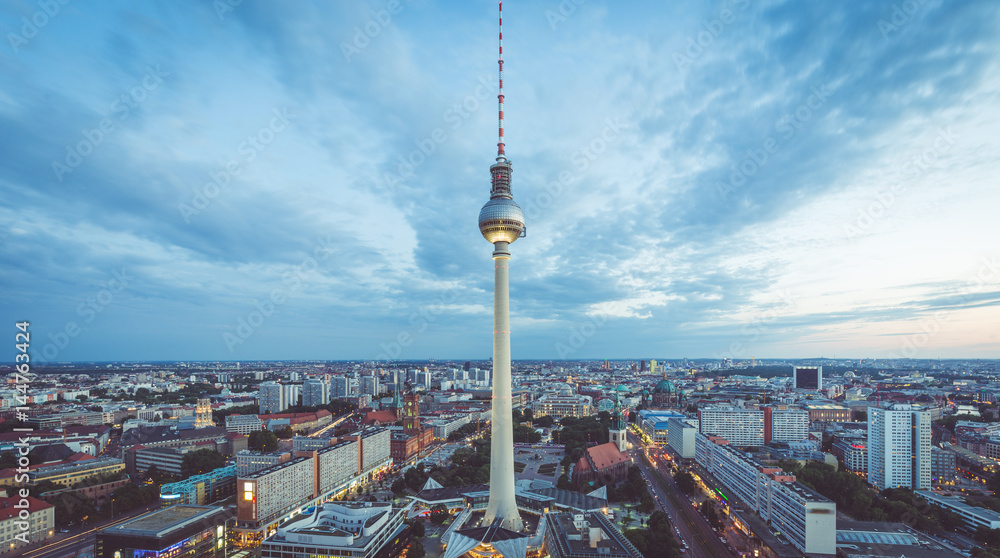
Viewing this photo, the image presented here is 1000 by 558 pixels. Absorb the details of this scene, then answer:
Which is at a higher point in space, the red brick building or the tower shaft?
the tower shaft

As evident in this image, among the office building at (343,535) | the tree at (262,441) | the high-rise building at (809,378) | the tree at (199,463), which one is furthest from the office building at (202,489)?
the high-rise building at (809,378)

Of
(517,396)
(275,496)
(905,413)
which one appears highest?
(905,413)

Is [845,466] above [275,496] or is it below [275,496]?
below

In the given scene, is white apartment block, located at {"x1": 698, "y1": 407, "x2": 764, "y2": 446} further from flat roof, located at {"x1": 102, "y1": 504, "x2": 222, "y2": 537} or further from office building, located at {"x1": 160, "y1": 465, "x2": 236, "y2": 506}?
flat roof, located at {"x1": 102, "y1": 504, "x2": 222, "y2": 537}

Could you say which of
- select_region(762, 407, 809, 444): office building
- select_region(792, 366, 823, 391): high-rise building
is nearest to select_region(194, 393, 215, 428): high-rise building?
select_region(762, 407, 809, 444): office building

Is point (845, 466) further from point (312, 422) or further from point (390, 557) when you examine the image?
point (312, 422)

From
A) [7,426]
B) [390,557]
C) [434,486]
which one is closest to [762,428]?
[434,486]

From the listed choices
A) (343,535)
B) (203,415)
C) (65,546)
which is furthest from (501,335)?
Answer: (203,415)

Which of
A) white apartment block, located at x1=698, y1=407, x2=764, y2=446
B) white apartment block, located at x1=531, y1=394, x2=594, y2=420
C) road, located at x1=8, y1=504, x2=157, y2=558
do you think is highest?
road, located at x1=8, y1=504, x2=157, y2=558
